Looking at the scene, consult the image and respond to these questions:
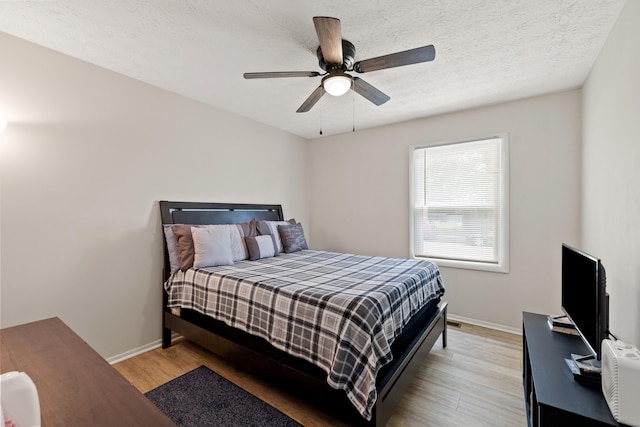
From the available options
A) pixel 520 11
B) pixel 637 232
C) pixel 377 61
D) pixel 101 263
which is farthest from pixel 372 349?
pixel 101 263

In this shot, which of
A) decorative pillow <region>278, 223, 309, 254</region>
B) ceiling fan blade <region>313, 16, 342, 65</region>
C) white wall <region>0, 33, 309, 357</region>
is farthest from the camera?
decorative pillow <region>278, 223, 309, 254</region>

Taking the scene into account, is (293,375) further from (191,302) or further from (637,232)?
(637,232)

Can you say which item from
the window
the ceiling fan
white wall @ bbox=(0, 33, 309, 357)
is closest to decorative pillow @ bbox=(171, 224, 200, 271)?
white wall @ bbox=(0, 33, 309, 357)

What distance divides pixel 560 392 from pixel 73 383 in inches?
77.4

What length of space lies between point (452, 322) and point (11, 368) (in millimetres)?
3792

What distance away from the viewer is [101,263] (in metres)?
2.49

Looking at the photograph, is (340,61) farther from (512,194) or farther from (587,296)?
(512,194)

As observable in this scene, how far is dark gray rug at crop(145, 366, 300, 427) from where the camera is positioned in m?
1.81

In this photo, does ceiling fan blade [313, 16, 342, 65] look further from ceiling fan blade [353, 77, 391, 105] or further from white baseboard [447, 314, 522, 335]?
white baseboard [447, 314, 522, 335]

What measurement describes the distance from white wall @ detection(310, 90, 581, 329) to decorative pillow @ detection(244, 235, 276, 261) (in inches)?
62.6

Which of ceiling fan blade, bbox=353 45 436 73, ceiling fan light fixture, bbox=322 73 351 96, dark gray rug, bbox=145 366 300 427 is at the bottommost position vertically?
dark gray rug, bbox=145 366 300 427

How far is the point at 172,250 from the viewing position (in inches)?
108

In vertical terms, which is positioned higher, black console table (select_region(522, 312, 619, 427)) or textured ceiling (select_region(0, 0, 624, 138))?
textured ceiling (select_region(0, 0, 624, 138))

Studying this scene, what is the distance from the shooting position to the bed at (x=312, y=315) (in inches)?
63.2
